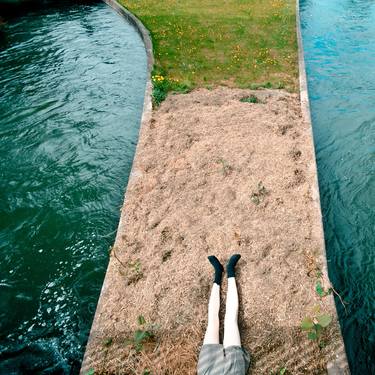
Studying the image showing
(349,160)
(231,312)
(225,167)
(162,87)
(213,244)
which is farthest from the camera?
(162,87)

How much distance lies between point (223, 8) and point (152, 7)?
11.5ft

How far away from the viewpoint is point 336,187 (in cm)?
725

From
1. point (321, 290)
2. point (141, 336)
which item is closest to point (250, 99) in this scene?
point (321, 290)

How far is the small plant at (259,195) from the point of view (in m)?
6.15

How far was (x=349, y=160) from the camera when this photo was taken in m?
7.93

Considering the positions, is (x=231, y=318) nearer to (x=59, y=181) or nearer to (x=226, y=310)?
(x=226, y=310)

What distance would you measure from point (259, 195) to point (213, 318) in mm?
2579

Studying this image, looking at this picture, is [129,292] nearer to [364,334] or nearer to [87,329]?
[87,329]

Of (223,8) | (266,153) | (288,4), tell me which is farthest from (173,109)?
(288,4)

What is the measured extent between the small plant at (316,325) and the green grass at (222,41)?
7.02 meters

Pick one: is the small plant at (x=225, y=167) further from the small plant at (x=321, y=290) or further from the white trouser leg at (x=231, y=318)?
the small plant at (x=321, y=290)

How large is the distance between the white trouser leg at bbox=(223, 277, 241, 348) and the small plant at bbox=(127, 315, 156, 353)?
3.04 feet

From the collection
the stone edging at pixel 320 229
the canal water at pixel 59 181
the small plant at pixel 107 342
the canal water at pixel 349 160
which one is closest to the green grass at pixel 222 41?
the stone edging at pixel 320 229

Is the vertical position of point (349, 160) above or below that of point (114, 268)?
below
